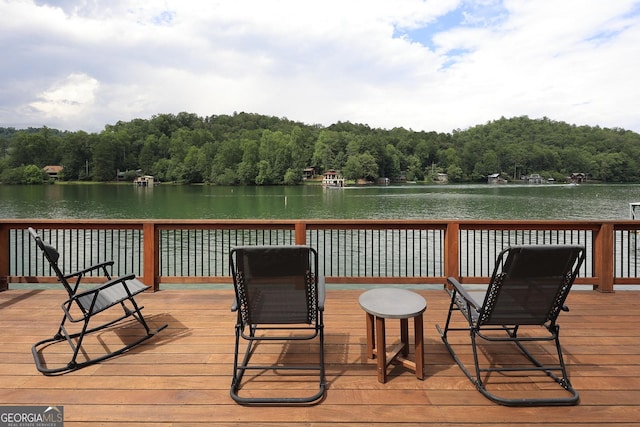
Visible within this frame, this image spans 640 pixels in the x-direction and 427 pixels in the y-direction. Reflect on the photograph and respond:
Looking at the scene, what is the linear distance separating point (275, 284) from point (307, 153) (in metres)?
89.4

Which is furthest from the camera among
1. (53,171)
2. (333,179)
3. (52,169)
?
(333,179)

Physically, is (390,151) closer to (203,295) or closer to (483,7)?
(483,7)

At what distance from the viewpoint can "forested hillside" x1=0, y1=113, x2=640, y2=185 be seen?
7975 cm

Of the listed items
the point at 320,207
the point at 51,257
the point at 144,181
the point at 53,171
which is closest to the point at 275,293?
the point at 51,257

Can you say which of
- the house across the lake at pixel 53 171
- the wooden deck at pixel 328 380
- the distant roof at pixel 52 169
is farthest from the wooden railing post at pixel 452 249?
the distant roof at pixel 52 169

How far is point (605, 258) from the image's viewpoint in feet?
14.7

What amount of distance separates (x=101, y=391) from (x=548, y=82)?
2406 inches

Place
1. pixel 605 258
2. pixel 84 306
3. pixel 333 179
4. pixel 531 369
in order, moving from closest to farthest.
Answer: pixel 531 369, pixel 84 306, pixel 605 258, pixel 333 179

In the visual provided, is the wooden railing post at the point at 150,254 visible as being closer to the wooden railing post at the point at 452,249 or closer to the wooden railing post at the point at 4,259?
the wooden railing post at the point at 4,259

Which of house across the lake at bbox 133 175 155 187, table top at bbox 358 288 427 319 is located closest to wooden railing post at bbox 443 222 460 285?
table top at bbox 358 288 427 319

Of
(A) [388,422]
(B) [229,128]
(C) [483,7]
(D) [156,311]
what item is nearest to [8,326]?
(D) [156,311]

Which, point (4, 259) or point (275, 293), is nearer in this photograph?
point (275, 293)

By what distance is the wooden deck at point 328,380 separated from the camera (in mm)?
1983

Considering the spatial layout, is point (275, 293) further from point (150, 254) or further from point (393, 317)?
point (150, 254)
